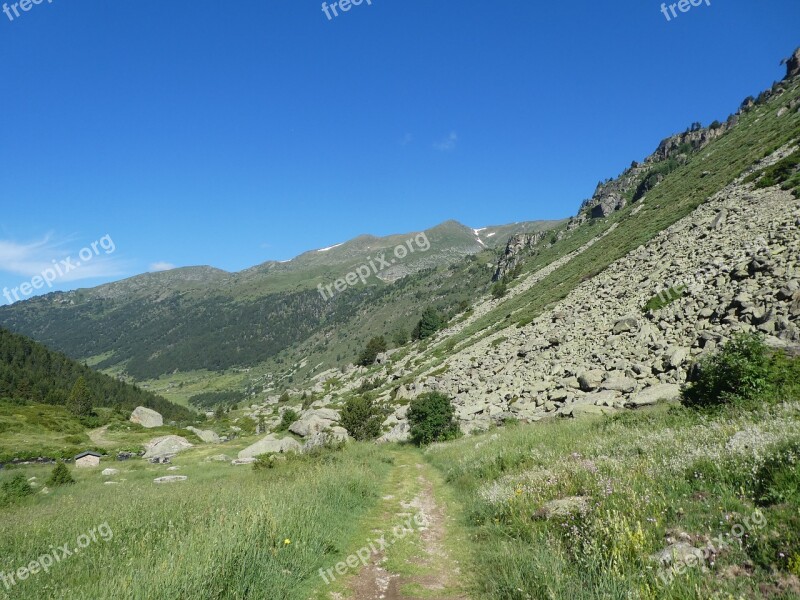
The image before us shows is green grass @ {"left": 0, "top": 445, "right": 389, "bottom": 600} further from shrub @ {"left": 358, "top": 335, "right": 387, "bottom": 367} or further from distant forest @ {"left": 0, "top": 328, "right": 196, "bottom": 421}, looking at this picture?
distant forest @ {"left": 0, "top": 328, "right": 196, "bottom": 421}

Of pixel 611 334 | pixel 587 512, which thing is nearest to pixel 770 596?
pixel 587 512

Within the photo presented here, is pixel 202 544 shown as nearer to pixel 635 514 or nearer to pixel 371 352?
pixel 635 514

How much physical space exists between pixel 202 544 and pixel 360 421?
27.8m

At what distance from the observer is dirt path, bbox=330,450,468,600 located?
7.43 metres

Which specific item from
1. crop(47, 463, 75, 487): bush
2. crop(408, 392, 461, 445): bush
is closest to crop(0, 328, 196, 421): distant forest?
crop(47, 463, 75, 487): bush

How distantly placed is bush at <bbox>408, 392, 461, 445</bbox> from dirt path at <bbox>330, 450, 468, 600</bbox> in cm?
1292

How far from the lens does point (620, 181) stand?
141250mm

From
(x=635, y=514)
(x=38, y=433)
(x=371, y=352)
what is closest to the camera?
(x=635, y=514)

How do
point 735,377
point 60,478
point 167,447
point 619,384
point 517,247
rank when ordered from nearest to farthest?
1. point 735,377
2. point 619,384
3. point 60,478
4. point 167,447
5. point 517,247

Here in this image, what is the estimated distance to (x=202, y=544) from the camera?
7.16 metres

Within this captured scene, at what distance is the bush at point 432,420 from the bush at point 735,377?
51.0 ft

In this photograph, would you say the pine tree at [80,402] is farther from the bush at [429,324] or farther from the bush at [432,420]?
the bush at [432,420]

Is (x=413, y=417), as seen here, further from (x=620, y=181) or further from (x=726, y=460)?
(x=620, y=181)

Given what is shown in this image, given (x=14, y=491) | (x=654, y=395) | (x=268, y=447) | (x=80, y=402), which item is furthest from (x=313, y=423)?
(x=80, y=402)
